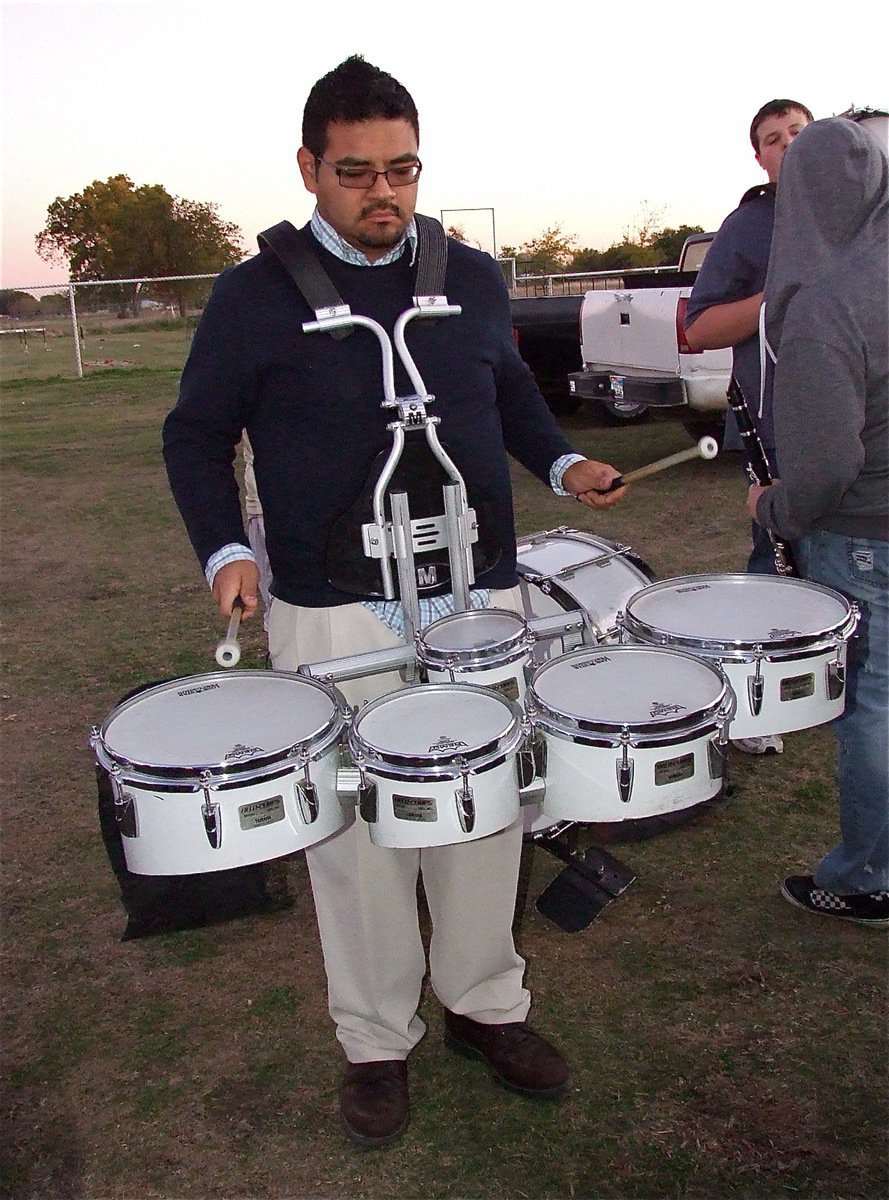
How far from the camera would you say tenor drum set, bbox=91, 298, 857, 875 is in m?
1.92

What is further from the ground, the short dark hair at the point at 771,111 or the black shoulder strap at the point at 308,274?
the short dark hair at the point at 771,111

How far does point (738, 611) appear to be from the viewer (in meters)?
2.44

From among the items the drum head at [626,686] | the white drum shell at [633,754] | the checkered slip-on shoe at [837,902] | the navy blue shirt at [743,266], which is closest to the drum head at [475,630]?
the drum head at [626,686]

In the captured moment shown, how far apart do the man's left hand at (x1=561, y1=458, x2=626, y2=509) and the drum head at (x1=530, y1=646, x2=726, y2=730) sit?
41 cm

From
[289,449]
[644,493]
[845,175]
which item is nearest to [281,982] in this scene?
[289,449]

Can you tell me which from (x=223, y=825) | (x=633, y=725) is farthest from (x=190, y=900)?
(x=633, y=725)

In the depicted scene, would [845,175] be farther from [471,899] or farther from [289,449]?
[471,899]

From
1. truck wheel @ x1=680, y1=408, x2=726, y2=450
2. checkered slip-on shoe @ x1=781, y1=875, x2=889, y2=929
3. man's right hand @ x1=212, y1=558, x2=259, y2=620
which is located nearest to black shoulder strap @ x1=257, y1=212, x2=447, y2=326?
man's right hand @ x1=212, y1=558, x2=259, y2=620

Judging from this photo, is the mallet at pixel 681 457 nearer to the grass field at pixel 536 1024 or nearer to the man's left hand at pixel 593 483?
the man's left hand at pixel 593 483

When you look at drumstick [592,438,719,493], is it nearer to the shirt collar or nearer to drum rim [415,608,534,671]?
drum rim [415,608,534,671]

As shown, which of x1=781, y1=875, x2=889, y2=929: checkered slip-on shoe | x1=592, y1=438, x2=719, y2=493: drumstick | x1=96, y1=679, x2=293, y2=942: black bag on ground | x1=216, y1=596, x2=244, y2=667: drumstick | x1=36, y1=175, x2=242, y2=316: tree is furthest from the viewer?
x1=36, y1=175, x2=242, y2=316: tree

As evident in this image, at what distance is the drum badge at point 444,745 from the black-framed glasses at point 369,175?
1138 mm

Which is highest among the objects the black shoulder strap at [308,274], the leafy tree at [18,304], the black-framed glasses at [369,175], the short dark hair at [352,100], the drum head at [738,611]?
the leafy tree at [18,304]

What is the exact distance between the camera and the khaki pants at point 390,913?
245 centimetres
